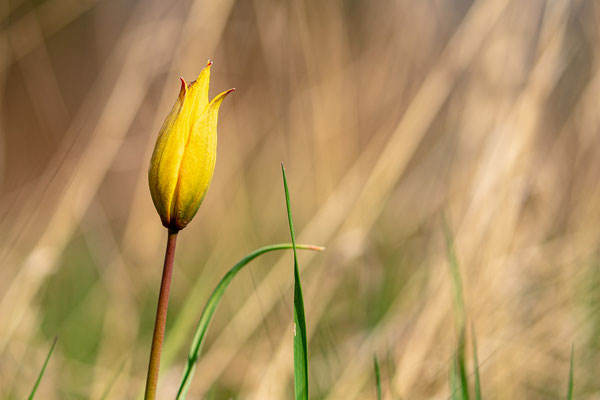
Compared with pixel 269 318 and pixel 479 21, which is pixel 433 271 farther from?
pixel 479 21

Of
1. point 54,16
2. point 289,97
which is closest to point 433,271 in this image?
point 289,97

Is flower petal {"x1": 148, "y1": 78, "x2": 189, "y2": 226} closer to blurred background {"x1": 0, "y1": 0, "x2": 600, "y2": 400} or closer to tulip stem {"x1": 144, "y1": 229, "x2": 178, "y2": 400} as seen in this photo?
tulip stem {"x1": 144, "y1": 229, "x2": 178, "y2": 400}

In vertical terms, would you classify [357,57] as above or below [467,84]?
above

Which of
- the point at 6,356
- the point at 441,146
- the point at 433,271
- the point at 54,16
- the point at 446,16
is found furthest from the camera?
the point at 54,16

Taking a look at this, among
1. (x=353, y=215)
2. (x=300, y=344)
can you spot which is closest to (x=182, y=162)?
(x=300, y=344)

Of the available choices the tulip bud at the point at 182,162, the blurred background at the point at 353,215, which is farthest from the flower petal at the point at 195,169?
the blurred background at the point at 353,215

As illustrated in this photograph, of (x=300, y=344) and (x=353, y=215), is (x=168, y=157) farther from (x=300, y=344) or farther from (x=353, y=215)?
(x=353, y=215)

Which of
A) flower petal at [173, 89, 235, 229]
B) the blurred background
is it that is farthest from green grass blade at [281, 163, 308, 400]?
the blurred background

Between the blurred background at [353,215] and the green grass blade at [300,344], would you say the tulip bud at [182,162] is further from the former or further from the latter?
the blurred background at [353,215]
